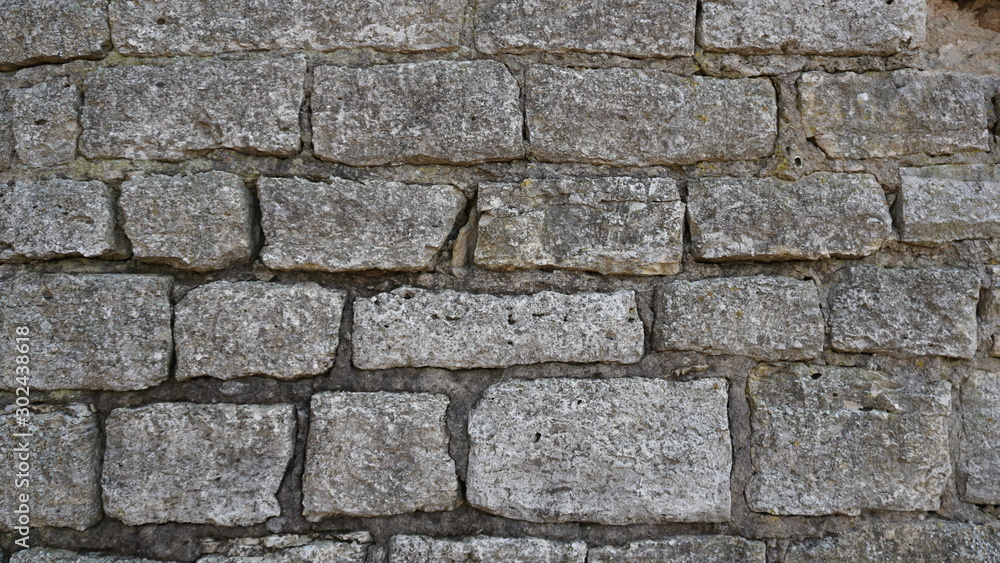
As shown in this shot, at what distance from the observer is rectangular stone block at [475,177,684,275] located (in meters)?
1.89

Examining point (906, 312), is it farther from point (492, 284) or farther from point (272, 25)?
point (272, 25)

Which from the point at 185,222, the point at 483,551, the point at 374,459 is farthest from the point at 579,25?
the point at 483,551

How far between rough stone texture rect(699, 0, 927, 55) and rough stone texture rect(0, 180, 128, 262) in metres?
2.01

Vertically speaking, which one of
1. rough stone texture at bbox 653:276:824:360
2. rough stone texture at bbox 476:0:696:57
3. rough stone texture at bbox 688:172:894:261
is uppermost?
rough stone texture at bbox 476:0:696:57

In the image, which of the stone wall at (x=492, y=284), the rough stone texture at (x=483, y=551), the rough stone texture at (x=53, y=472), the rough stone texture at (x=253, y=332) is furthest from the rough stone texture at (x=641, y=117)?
the rough stone texture at (x=53, y=472)

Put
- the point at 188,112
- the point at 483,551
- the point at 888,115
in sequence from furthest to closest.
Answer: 1. the point at 888,115
2. the point at 188,112
3. the point at 483,551

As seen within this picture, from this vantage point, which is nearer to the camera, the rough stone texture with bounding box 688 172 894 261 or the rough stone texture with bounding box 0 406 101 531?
the rough stone texture with bounding box 0 406 101 531

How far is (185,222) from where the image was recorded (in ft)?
6.08

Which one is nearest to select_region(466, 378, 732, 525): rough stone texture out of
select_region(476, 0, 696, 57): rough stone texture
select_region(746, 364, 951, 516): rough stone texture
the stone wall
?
the stone wall

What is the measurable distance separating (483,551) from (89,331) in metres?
1.37

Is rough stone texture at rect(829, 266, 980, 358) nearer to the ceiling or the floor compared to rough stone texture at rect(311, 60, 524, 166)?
nearer to the floor

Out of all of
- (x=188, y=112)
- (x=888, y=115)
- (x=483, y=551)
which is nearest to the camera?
(x=483, y=551)

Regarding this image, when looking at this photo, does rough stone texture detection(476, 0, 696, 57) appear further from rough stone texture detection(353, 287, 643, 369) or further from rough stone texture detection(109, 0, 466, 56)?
rough stone texture detection(353, 287, 643, 369)

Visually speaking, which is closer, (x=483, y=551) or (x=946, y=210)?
(x=483, y=551)
